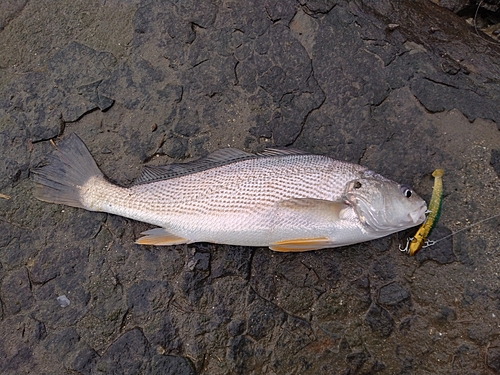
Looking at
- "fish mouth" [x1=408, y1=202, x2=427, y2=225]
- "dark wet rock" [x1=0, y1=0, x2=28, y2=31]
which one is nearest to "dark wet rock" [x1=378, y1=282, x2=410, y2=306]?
"fish mouth" [x1=408, y1=202, x2=427, y2=225]

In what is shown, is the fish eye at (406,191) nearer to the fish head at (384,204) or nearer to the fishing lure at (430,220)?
the fish head at (384,204)

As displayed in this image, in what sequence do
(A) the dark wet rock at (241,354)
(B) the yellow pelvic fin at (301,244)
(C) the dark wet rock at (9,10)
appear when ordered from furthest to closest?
(C) the dark wet rock at (9,10) < (A) the dark wet rock at (241,354) < (B) the yellow pelvic fin at (301,244)

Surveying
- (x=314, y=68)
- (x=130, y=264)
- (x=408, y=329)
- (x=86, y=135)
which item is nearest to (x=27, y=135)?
(x=86, y=135)

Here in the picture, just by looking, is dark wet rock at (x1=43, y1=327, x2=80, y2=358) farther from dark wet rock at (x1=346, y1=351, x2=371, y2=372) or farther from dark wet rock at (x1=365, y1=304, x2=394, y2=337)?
dark wet rock at (x1=365, y1=304, x2=394, y2=337)

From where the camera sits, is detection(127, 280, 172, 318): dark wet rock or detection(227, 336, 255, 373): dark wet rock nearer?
detection(227, 336, 255, 373): dark wet rock

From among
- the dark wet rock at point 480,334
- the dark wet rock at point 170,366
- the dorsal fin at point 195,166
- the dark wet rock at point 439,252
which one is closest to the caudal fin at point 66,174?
the dorsal fin at point 195,166

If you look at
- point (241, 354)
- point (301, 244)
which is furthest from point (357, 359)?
point (301, 244)

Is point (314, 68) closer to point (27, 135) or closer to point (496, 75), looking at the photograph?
point (496, 75)
